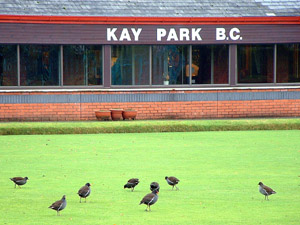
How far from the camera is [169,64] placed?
30156mm

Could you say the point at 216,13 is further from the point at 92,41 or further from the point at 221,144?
the point at 221,144

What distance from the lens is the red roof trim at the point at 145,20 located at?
91.6ft

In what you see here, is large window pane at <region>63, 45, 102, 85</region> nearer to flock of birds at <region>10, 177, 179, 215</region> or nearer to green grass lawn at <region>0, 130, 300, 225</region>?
green grass lawn at <region>0, 130, 300, 225</region>

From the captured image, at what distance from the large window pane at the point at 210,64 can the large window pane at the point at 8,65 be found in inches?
276

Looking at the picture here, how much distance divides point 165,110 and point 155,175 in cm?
1500

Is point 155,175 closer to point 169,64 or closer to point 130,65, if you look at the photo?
point 130,65

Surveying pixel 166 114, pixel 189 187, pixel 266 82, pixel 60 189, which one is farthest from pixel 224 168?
pixel 266 82

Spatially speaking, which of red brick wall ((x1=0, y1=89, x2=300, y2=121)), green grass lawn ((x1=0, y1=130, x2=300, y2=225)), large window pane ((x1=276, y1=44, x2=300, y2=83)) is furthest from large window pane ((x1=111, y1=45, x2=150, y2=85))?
green grass lawn ((x1=0, y1=130, x2=300, y2=225))

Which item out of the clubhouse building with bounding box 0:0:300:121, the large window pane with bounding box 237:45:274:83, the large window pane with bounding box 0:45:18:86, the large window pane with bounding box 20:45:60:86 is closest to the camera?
the large window pane with bounding box 0:45:18:86

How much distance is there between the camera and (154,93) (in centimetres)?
2944

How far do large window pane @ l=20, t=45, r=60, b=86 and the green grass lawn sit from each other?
628 centimetres

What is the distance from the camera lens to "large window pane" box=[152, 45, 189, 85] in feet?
98.2

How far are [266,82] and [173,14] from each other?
4.86 m

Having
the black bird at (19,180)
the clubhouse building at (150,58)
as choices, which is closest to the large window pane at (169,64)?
the clubhouse building at (150,58)
